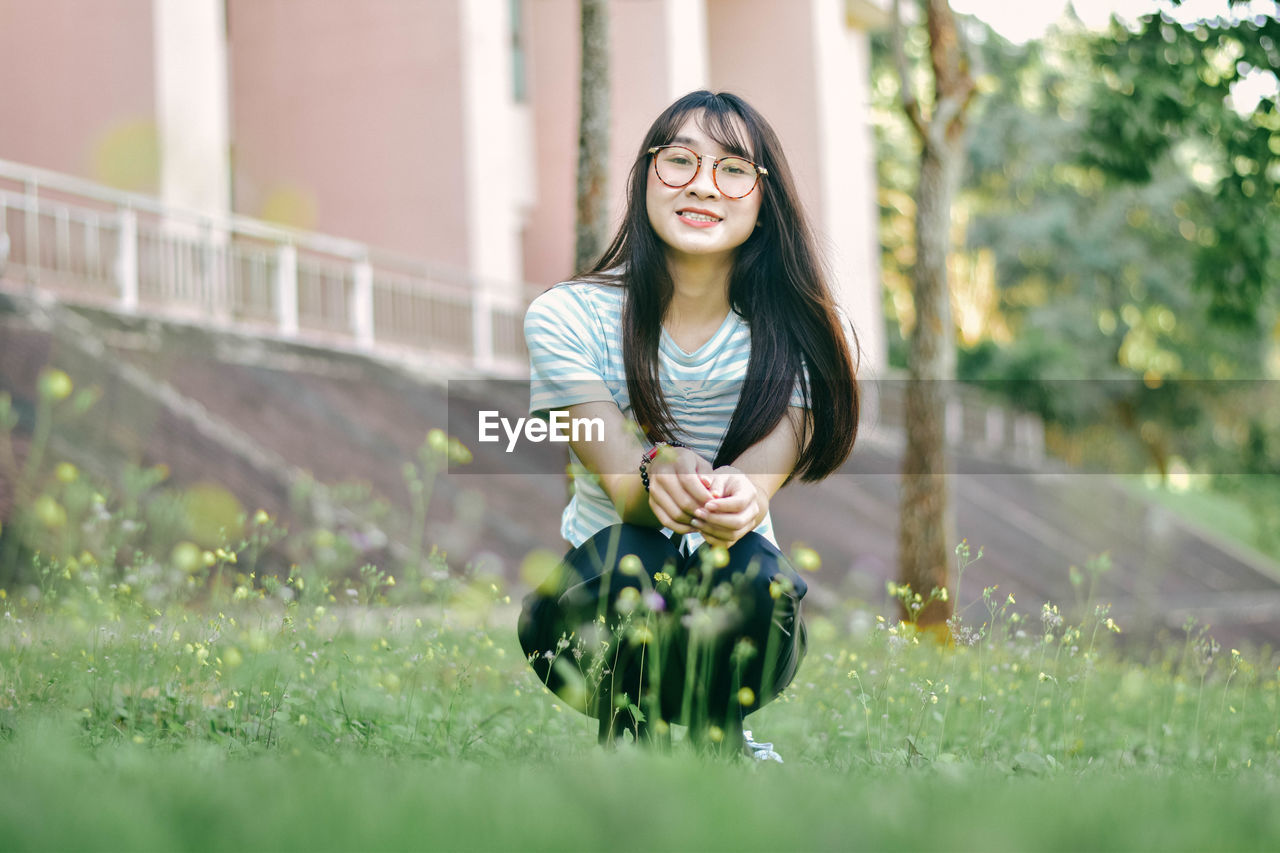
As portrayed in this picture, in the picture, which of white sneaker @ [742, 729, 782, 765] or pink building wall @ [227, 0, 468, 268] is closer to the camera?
white sneaker @ [742, 729, 782, 765]

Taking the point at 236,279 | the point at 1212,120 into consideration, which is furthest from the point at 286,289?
the point at 1212,120

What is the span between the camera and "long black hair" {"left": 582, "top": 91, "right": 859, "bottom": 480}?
295 cm

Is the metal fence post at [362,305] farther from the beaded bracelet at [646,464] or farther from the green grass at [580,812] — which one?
the green grass at [580,812]

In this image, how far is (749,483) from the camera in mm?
2672

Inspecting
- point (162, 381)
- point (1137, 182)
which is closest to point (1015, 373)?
point (1137, 182)

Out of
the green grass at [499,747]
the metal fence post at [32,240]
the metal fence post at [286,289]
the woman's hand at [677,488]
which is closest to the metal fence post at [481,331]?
the metal fence post at [286,289]

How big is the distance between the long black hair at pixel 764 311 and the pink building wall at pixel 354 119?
557 inches

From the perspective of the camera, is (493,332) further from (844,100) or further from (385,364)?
(844,100)

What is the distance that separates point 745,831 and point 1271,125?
8.95 metres

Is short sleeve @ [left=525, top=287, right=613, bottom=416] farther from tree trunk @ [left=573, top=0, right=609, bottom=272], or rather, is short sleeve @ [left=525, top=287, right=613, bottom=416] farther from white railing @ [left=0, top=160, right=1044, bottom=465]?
white railing @ [left=0, top=160, right=1044, bottom=465]

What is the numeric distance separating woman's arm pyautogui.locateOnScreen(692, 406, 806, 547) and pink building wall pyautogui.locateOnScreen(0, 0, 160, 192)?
38.1 feet

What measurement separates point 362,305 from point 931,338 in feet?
23.2

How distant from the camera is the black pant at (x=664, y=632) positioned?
266 cm

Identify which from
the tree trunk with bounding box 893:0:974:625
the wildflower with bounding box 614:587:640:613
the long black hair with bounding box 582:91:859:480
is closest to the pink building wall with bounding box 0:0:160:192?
the tree trunk with bounding box 893:0:974:625
